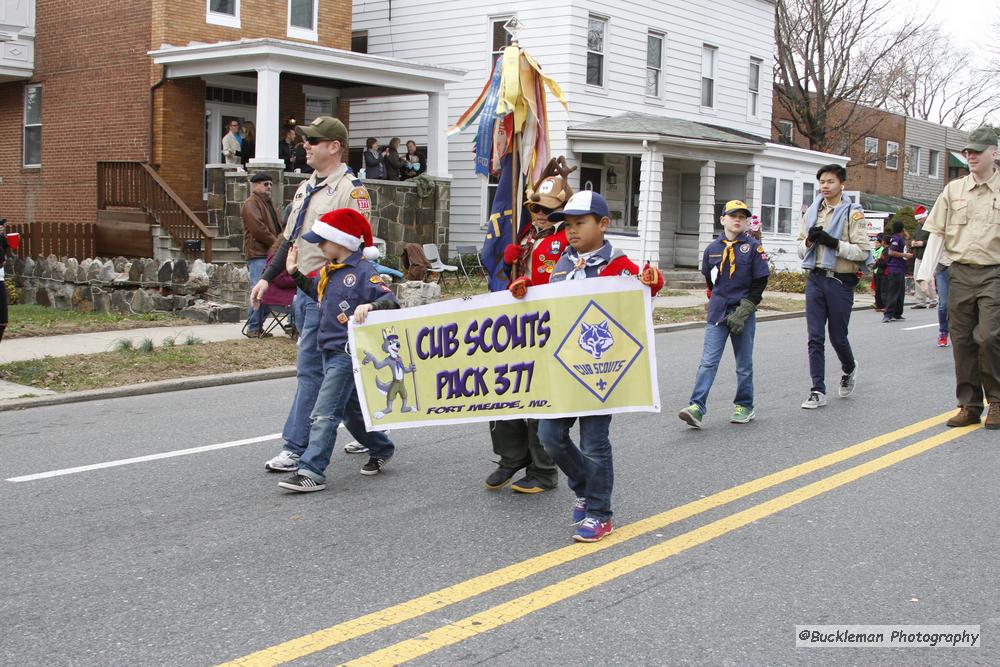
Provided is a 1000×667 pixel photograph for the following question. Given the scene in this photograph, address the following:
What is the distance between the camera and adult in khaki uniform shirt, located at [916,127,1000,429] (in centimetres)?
800

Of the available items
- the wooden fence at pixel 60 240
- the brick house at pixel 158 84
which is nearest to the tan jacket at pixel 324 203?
the brick house at pixel 158 84

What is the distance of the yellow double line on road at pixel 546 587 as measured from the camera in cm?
404

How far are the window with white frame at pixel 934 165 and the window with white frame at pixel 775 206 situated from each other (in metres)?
23.8

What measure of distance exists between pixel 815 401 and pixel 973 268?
178 cm

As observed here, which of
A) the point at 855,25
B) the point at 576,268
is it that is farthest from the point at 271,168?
the point at 855,25

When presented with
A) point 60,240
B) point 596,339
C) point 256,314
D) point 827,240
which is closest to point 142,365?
point 256,314

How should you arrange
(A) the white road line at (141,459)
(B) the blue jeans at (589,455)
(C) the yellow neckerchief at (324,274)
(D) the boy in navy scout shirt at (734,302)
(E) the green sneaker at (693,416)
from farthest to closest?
(D) the boy in navy scout shirt at (734,302), (E) the green sneaker at (693,416), (A) the white road line at (141,459), (C) the yellow neckerchief at (324,274), (B) the blue jeans at (589,455)

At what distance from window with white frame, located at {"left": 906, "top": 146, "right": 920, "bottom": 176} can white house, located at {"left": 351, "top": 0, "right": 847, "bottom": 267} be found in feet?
66.9

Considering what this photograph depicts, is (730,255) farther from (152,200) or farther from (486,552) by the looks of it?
(152,200)

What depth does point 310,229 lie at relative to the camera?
6.74 metres

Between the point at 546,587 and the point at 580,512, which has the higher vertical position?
the point at 580,512

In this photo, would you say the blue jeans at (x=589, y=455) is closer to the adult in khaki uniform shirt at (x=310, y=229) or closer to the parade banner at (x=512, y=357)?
the parade banner at (x=512, y=357)

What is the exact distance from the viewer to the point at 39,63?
2316cm

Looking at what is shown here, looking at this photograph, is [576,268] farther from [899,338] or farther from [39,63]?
[39,63]
